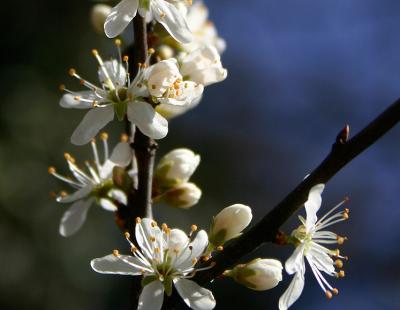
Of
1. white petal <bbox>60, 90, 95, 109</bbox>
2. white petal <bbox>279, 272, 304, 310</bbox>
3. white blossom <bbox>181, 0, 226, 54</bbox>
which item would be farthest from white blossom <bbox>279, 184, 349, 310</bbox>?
white blossom <bbox>181, 0, 226, 54</bbox>

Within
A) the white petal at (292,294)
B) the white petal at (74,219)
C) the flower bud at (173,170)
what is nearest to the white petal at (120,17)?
the flower bud at (173,170)

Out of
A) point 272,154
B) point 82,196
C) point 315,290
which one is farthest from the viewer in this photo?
point 272,154

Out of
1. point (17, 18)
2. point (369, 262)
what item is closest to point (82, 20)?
point (17, 18)

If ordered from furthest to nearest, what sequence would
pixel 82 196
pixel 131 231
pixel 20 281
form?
pixel 20 281, pixel 82 196, pixel 131 231

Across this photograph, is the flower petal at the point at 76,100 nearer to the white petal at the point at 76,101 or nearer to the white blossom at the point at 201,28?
the white petal at the point at 76,101

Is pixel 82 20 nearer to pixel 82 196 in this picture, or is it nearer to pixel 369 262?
pixel 369 262

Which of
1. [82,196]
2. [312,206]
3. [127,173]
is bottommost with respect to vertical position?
[82,196]

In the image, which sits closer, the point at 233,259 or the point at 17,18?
the point at 233,259
